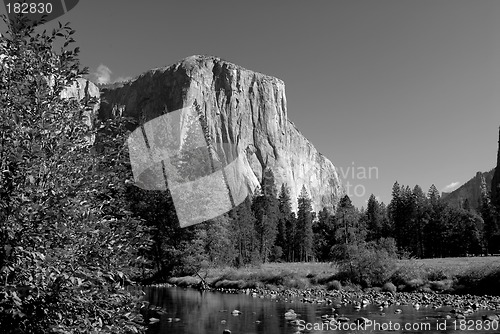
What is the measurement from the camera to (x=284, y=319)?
74.1ft

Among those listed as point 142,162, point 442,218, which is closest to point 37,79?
point 142,162

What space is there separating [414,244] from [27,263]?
96569 millimetres

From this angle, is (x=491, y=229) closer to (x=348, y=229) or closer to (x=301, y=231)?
(x=301, y=231)

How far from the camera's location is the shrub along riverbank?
116 feet

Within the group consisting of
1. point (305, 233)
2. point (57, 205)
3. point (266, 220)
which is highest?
point (266, 220)

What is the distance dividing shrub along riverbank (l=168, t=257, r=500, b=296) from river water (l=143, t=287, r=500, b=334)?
10.5 meters

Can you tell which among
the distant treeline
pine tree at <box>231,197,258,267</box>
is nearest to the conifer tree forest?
the distant treeline

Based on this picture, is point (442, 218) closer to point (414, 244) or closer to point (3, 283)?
point (414, 244)

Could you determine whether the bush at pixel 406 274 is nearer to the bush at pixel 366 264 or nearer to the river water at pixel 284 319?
the bush at pixel 366 264

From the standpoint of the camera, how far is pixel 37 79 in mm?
6719

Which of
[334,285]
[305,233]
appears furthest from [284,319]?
[305,233]

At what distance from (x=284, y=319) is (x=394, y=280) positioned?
20195 millimetres

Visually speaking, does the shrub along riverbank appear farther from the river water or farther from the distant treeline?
the river water

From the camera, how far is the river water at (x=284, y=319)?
19312 millimetres
